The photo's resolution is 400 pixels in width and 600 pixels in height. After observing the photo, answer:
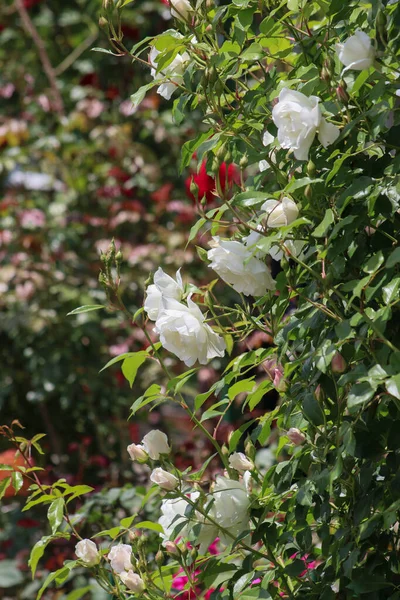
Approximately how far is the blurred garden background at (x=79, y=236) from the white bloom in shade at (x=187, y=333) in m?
1.52

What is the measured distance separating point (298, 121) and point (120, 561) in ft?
1.78

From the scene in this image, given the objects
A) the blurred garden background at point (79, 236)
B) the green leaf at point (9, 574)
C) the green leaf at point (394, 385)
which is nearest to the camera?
the green leaf at point (394, 385)

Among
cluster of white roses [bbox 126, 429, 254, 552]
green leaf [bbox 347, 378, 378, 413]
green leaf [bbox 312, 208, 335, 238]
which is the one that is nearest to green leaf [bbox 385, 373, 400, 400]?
green leaf [bbox 347, 378, 378, 413]

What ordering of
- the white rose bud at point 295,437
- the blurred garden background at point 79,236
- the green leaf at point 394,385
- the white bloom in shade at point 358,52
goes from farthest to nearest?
the blurred garden background at point 79,236 < the white rose bud at point 295,437 < the white bloom in shade at point 358,52 < the green leaf at point 394,385

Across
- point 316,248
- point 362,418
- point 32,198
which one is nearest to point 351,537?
point 362,418

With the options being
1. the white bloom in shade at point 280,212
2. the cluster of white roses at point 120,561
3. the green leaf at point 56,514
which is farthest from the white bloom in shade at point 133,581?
the white bloom in shade at point 280,212

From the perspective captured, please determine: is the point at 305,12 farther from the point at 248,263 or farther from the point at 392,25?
the point at 248,263

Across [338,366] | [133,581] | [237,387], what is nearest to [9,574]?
[338,366]

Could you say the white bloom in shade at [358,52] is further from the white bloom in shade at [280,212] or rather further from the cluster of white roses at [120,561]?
the cluster of white roses at [120,561]

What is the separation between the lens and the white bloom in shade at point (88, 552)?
1029 mm

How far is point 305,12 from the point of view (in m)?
0.93

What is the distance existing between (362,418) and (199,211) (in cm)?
29

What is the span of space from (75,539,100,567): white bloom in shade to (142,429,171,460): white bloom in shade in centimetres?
14

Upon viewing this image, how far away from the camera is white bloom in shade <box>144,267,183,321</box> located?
0.96m
